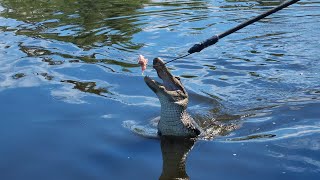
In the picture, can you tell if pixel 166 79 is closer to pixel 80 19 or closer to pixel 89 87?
pixel 89 87

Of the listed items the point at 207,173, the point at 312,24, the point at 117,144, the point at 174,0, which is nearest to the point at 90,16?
the point at 174,0

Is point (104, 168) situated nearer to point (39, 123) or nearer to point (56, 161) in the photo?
point (56, 161)

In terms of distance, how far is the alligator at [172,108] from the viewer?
5.97 metres

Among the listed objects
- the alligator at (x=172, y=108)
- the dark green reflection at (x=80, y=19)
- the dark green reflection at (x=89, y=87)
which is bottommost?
the dark green reflection at (x=80, y=19)

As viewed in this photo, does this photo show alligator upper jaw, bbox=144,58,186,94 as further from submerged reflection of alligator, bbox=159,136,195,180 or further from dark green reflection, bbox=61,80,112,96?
dark green reflection, bbox=61,80,112,96

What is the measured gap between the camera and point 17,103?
7.63 meters

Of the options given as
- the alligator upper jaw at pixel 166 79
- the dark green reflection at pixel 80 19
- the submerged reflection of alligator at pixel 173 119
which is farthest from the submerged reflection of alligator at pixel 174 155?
the dark green reflection at pixel 80 19

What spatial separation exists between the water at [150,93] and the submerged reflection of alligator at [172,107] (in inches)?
7.0

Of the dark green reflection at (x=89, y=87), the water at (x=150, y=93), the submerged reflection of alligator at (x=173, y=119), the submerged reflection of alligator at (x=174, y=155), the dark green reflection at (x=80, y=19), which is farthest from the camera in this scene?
the dark green reflection at (x=80, y=19)

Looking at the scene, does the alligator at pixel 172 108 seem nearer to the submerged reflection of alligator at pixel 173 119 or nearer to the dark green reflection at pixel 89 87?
the submerged reflection of alligator at pixel 173 119

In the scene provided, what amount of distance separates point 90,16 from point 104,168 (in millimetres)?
9954

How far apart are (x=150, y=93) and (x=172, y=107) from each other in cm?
203

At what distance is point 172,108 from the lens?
602cm

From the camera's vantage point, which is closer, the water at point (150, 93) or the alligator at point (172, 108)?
the water at point (150, 93)
